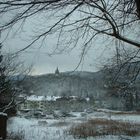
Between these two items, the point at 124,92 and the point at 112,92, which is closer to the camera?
the point at 124,92

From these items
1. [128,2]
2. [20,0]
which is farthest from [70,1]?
[128,2]

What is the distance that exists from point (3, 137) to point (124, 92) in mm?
5922

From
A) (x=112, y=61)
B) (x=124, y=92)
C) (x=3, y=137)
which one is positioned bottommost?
(x=3, y=137)

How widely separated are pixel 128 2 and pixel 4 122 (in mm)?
5658

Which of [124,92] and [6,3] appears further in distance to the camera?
[124,92]

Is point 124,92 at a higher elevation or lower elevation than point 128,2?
lower

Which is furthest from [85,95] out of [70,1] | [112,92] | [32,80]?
[70,1]

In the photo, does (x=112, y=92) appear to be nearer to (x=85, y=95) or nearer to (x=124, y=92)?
(x=124, y=92)

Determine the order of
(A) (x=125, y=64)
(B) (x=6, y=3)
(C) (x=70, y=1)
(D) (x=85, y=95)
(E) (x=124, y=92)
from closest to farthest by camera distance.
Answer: (B) (x=6, y=3)
(C) (x=70, y=1)
(A) (x=125, y=64)
(E) (x=124, y=92)
(D) (x=85, y=95)

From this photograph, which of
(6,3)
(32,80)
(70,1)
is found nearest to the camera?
(6,3)

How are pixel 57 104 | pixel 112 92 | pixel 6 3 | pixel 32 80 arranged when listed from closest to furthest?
pixel 6 3 < pixel 112 92 < pixel 32 80 < pixel 57 104

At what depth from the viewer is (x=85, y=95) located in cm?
14462

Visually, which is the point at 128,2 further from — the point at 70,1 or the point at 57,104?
the point at 57,104

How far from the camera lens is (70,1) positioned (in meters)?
7.00
